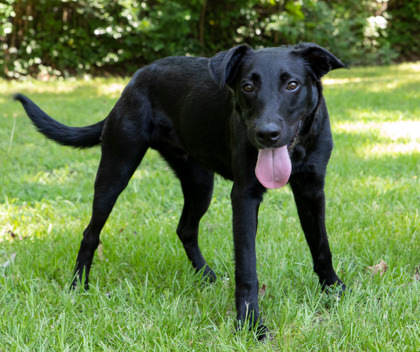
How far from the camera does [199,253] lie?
3.19 metres

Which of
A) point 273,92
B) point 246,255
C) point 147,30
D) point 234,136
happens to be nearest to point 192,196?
point 234,136

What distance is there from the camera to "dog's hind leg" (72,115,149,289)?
296cm

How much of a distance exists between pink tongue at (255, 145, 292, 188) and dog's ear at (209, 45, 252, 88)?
1.28 ft

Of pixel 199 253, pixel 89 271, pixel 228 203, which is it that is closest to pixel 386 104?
pixel 228 203

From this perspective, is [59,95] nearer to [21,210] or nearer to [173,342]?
[21,210]

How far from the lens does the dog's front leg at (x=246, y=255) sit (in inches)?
92.4

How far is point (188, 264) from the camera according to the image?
10.4ft

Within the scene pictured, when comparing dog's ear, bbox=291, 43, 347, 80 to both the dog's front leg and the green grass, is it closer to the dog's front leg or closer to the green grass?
the dog's front leg

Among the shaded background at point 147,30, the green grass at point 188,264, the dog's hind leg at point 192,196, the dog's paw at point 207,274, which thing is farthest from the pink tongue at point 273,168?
the shaded background at point 147,30

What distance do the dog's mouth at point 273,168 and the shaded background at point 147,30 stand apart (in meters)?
10.6

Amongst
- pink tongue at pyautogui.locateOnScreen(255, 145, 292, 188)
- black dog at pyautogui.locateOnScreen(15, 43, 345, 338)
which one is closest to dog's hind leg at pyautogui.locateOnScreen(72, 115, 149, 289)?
black dog at pyautogui.locateOnScreen(15, 43, 345, 338)

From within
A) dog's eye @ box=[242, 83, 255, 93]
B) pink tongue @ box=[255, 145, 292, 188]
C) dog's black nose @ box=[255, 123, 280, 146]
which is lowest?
pink tongue @ box=[255, 145, 292, 188]

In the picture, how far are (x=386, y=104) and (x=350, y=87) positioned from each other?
7.50 feet

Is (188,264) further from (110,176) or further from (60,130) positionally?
(60,130)
